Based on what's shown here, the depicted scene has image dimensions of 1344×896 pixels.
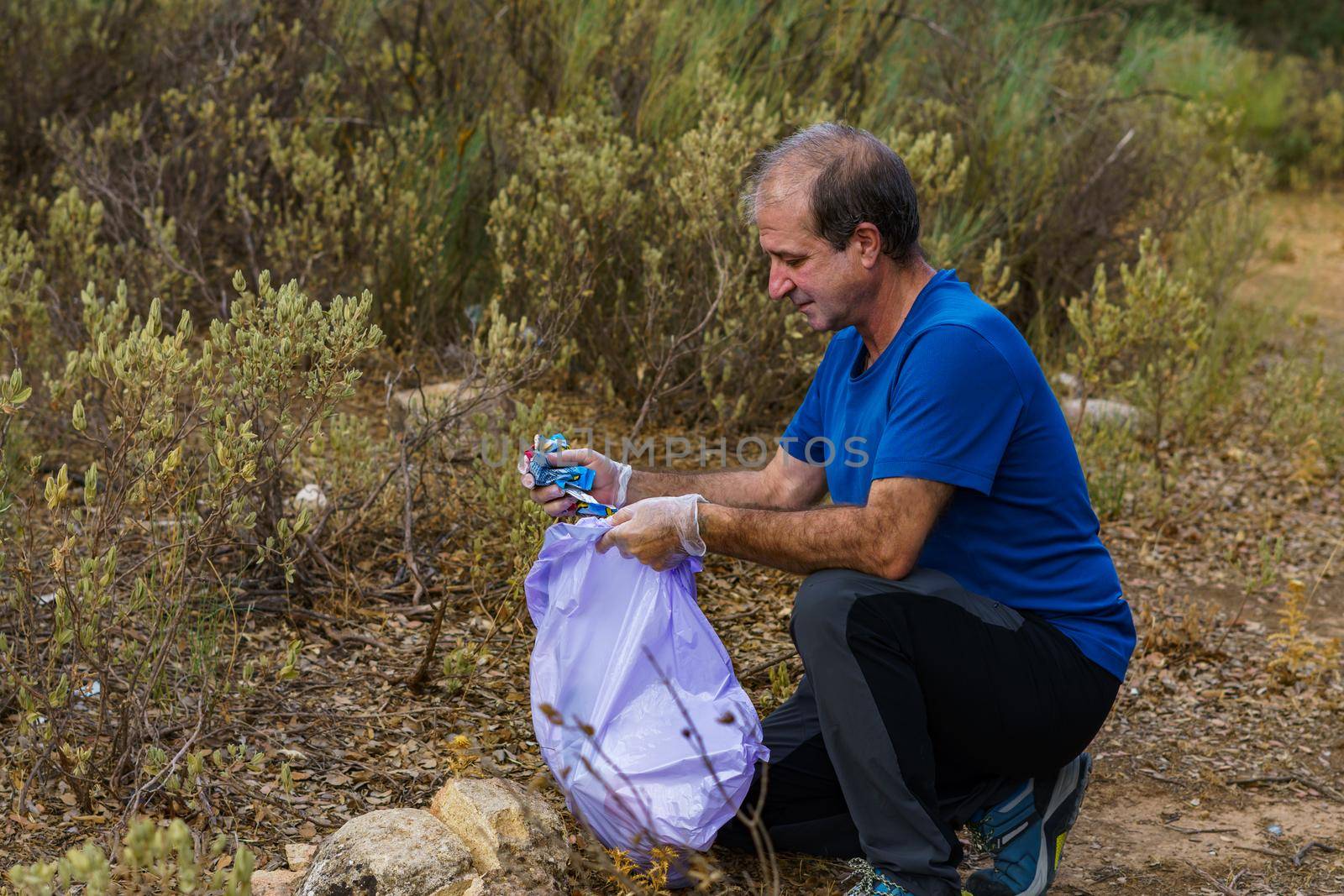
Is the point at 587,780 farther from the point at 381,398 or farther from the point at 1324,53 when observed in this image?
the point at 1324,53

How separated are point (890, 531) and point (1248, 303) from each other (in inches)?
221

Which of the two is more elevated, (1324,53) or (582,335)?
(1324,53)

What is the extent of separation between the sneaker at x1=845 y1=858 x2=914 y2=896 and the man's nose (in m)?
1.02

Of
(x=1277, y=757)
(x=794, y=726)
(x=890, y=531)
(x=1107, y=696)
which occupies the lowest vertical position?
(x=1277, y=757)

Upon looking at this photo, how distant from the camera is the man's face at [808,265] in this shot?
2.32m

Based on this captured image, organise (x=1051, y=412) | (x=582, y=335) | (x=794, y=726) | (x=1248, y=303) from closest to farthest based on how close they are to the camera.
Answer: (x=1051, y=412) < (x=794, y=726) < (x=582, y=335) < (x=1248, y=303)

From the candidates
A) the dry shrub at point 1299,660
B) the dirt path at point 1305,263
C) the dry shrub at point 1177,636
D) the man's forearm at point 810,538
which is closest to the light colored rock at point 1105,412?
the dry shrub at point 1177,636

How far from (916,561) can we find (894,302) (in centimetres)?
48

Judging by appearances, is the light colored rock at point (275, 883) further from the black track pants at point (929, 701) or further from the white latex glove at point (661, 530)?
the black track pants at point (929, 701)

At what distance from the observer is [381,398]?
461cm

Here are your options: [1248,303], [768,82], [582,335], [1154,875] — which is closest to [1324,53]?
[1248,303]

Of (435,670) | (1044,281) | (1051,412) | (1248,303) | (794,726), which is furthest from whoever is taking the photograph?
(1248,303)

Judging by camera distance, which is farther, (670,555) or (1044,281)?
(1044,281)

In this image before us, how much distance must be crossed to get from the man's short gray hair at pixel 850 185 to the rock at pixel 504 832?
3.64 feet
